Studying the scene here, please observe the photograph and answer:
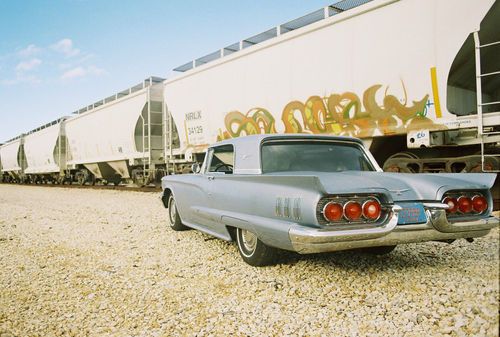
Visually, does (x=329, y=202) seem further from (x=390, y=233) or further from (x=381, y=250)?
(x=381, y=250)

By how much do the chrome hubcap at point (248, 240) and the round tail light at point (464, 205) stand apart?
1718mm

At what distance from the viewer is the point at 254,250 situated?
337 centimetres

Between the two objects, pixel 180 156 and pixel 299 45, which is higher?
pixel 299 45

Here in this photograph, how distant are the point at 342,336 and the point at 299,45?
6116 millimetres

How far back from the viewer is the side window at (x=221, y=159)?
13.9 ft

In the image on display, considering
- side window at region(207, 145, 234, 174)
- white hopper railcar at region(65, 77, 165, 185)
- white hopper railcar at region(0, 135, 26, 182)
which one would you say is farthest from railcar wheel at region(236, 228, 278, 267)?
white hopper railcar at region(0, 135, 26, 182)

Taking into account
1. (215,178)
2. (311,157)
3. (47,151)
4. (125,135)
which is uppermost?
(125,135)

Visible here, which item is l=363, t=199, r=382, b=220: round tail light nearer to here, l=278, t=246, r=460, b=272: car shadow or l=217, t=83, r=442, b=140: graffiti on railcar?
l=278, t=246, r=460, b=272: car shadow

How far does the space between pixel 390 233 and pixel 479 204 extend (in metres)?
0.86

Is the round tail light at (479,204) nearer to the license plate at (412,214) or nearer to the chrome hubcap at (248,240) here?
the license plate at (412,214)

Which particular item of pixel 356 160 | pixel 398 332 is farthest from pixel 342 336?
pixel 356 160

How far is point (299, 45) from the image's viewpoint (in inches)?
283

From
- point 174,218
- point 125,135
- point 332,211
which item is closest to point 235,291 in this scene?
point 332,211

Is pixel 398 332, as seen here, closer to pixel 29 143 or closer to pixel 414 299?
pixel 414 299
